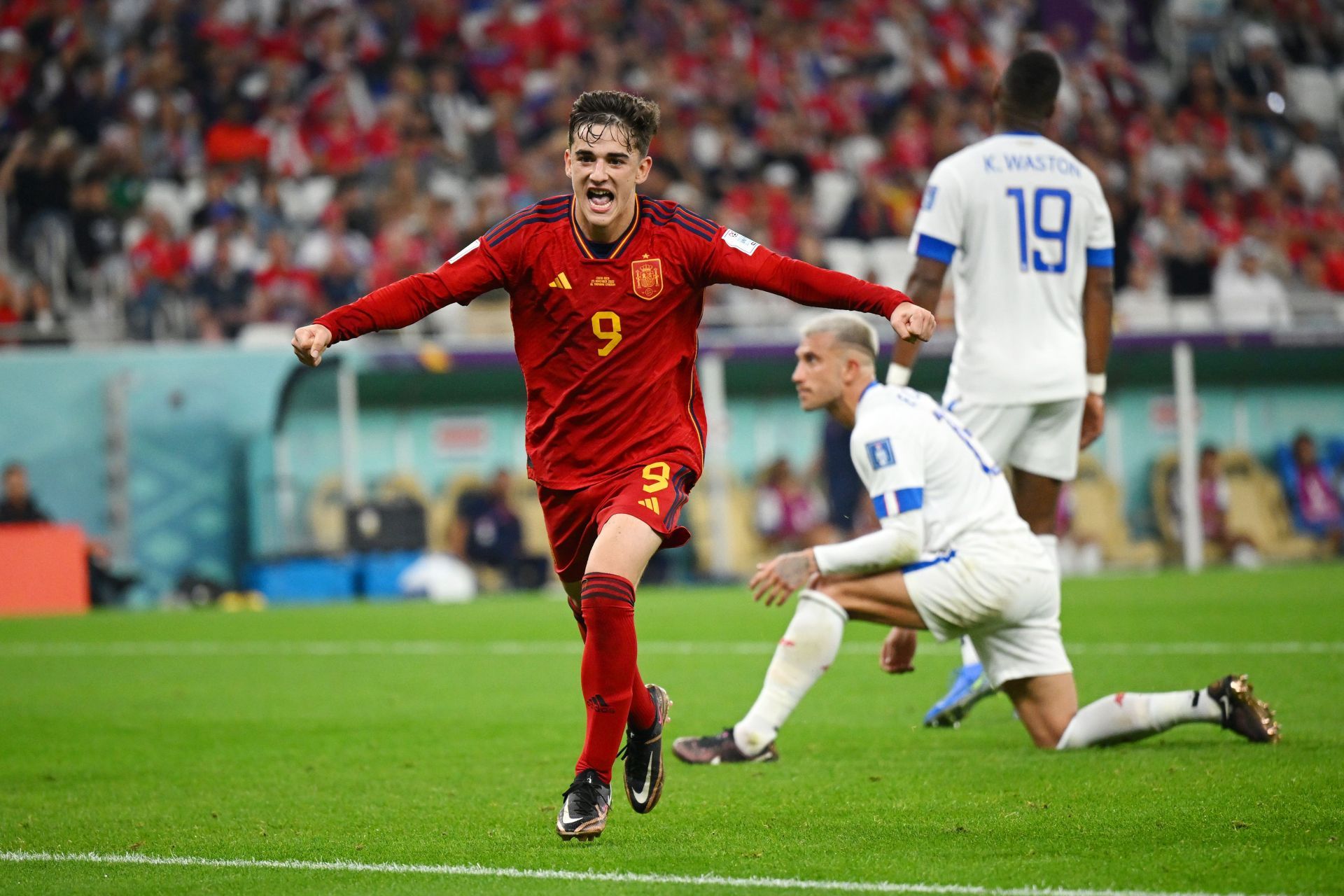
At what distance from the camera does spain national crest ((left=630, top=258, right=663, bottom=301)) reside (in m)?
5.09

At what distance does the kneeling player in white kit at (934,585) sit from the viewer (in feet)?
20.0

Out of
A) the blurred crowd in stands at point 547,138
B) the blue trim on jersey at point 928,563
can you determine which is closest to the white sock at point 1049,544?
the blue trim on jersey at point 928,563

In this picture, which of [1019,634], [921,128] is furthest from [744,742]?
[921,128]

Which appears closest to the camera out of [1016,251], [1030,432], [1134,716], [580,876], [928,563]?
[580,876]

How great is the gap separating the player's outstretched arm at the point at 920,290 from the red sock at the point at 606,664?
2.55 metres

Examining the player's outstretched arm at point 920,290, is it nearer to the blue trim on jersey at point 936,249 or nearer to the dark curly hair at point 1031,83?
the blue trim on jersey at point 936,249

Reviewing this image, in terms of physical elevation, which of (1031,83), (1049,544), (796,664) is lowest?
(796,664)

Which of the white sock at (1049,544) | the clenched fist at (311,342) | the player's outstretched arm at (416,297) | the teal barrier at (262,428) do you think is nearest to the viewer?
the clenched fist at (311,342)

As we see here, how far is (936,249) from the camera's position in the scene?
7117 mm

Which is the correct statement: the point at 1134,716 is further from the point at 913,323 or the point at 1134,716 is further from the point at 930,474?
the point at 913,323

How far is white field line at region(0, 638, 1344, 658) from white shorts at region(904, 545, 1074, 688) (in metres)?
3.55

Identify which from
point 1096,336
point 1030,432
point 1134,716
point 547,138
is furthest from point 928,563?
point 547,138

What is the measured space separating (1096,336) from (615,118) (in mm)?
3128

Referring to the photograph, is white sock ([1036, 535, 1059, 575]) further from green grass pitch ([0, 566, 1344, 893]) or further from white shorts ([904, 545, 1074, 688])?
green grass pitch ([0, 566, 1344, 893])
